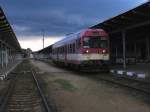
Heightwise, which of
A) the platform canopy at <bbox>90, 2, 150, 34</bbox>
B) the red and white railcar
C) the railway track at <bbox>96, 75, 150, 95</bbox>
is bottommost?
the railway track at <bbox>96, 75, 150, 95</bbox>

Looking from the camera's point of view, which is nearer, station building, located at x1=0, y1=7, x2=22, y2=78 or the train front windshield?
the train front windshield

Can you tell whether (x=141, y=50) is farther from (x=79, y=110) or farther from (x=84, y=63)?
(x=79, y=110)

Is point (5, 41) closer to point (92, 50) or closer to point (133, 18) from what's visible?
point (92, 50)

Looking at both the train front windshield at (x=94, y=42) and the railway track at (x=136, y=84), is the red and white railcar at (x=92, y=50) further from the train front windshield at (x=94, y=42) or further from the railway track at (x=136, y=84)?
the railway track at (x=136, y=84)

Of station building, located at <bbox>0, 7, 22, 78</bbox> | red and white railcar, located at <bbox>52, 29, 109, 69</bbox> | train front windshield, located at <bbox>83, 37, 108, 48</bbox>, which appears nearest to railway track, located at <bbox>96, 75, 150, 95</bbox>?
red and white railcar, located at <bbox>52, 29, 109, 69</bbox>

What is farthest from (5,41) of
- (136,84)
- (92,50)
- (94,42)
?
(136,84)

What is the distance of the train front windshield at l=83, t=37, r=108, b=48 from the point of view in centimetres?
2708

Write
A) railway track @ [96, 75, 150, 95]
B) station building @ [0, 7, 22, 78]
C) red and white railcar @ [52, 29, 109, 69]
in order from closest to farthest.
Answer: railway track @ [96, 75, 150, 95] → red and white railcar @ [52, 29, 109, 69] → station building @ [0, 7, 22, 78]

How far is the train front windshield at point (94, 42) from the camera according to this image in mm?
27078

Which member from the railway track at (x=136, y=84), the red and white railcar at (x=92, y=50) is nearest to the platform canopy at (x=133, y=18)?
the red and white railcar at (x=92, y=50)

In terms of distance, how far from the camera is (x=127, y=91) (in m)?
15.8

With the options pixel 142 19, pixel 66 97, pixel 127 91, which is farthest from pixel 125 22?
pixel 66 97

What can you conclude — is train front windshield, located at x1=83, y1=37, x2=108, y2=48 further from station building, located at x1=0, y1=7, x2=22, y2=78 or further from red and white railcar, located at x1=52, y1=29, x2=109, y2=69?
station building, located at x1=0, y1=7, x2=22, y2=78

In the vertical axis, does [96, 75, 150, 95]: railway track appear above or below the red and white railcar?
below
